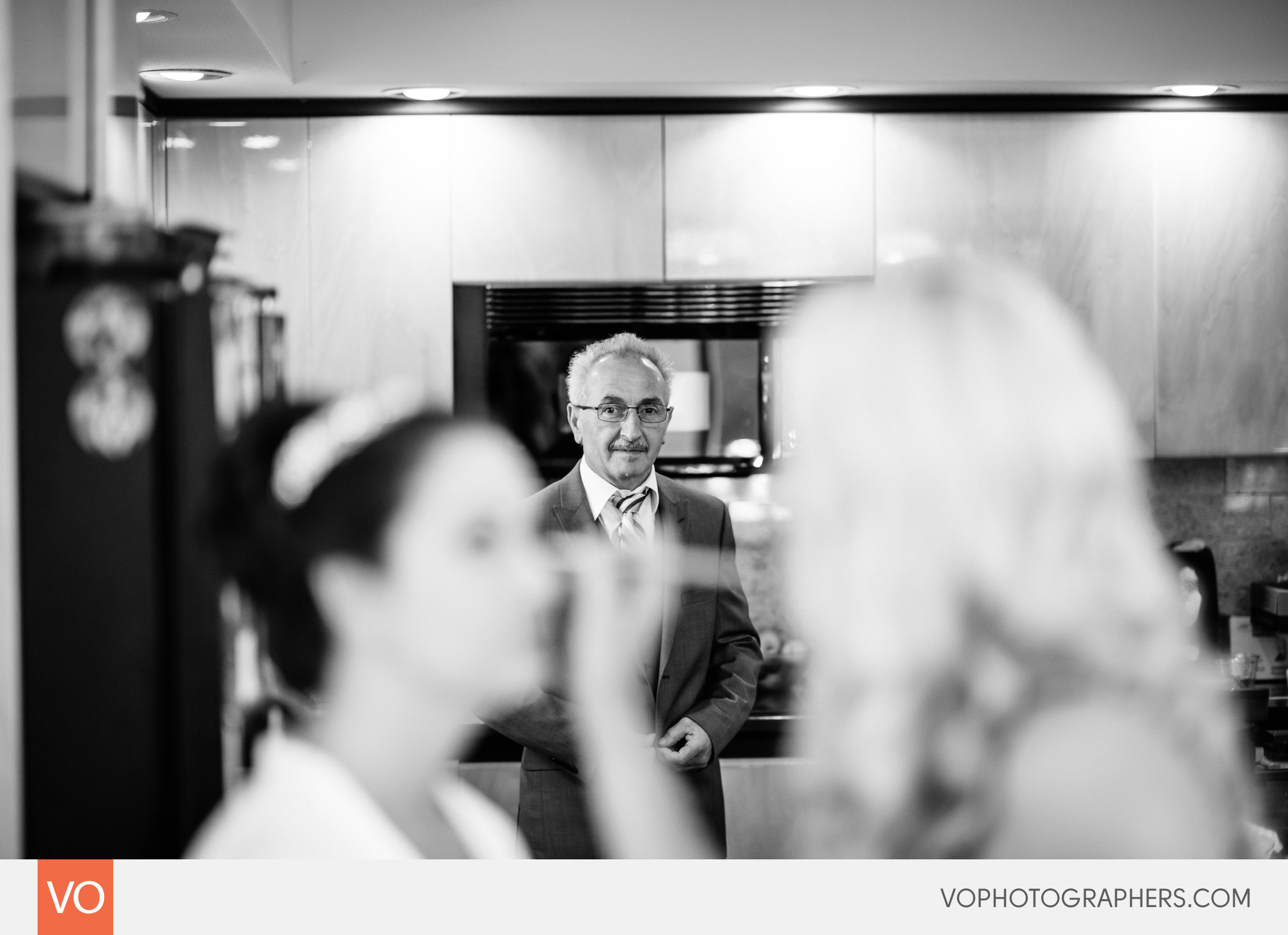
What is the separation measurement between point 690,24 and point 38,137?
1331 millimetres

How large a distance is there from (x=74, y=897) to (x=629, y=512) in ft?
2.51

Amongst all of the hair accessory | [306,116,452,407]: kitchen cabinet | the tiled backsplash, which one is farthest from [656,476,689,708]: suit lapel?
the tiled backsplash

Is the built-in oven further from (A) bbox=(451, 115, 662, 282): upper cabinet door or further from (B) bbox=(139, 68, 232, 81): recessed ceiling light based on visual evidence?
(B) bbox=(139, 68, 232, 81): recessed ceiling light

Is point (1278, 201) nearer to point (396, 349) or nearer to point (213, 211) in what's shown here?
point (396, 349)

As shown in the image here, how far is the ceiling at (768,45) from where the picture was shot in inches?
75.2

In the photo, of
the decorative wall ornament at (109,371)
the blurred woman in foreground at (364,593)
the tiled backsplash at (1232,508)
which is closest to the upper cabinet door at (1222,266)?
the tiled backsplash at (1232,508)

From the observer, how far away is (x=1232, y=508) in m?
2.34

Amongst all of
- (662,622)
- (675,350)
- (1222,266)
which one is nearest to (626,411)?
(662,622)

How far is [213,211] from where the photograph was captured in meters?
1.97

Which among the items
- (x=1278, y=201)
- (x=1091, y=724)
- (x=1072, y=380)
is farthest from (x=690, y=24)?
(x=1091, y=724)

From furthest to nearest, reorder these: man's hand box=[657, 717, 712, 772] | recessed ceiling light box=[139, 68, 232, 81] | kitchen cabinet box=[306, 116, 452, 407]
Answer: kitchen cabinet box=[306, 116, 452, 407]
recessed ceiling light box=[139, 68, 232, 81]
man's hand box=[657, 717, 712, 772]

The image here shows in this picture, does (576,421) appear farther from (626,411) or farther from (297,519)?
(297,519)

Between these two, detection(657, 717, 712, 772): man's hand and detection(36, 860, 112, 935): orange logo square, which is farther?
detection(657, 717, 712, 772): man's hand

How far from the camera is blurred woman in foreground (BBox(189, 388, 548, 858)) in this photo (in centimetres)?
84
